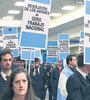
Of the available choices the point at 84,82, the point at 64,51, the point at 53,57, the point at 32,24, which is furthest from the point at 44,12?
the point at 53,57

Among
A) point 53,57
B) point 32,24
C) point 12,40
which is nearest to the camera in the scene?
point 32,24

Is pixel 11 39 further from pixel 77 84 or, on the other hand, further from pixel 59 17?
pixel 59 17

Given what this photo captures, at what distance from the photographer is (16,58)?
757cm

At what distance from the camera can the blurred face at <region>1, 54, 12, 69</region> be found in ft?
12.5

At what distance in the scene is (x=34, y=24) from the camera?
4387 millimetres

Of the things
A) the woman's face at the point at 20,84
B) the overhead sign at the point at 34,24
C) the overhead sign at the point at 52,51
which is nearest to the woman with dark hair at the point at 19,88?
the woman's face at the point at 20,84

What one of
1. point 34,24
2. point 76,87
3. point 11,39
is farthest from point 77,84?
point 11,39

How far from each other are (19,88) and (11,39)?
484cm

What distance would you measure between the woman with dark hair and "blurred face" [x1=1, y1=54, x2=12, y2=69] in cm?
124

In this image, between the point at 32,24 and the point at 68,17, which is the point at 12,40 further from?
the point at 68,17

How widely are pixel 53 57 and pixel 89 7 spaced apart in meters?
5.99

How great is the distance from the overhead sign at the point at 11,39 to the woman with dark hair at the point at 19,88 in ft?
14.9

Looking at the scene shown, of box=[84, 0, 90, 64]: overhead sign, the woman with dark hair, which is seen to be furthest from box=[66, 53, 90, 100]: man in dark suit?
the woman with dark hair

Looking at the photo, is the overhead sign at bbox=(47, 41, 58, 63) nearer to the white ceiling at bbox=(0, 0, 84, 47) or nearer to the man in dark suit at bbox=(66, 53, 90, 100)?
the white ceiling at bbox=(0, 0, 84, 47)
